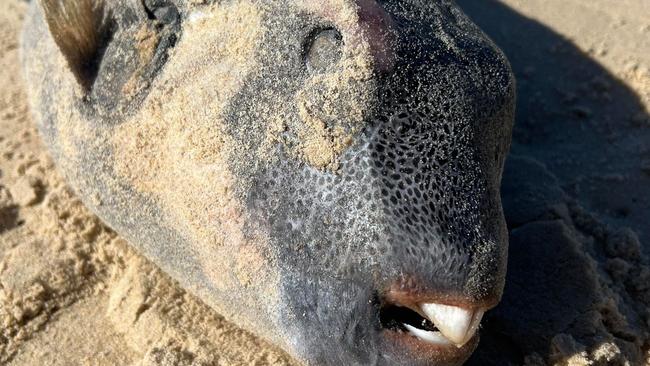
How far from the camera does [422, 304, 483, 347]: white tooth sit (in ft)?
5.28

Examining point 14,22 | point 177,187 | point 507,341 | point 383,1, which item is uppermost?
point 383,1

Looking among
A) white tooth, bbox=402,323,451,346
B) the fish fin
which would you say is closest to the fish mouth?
white tooth, bbox=402,323,451,346

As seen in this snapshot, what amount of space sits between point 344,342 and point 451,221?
401 mm

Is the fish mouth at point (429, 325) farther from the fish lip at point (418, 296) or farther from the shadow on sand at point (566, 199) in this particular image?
the shadow on sand at point (566, 199)

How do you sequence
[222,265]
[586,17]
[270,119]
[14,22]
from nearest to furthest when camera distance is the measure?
[270,119] < [222,265] < [586,17] < [14,22]

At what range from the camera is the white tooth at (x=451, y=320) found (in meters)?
1.61

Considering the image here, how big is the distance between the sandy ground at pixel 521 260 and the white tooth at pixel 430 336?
1.65ft

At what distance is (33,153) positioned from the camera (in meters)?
2.96

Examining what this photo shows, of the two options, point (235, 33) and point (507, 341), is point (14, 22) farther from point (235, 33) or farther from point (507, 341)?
point (507, 341)

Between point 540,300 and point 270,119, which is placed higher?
point 270,119

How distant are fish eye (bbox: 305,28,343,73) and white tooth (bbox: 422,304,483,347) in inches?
26.4

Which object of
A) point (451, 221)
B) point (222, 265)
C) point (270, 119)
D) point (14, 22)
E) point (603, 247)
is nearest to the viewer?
point (451, 221)

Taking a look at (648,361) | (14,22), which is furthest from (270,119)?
(14,22)

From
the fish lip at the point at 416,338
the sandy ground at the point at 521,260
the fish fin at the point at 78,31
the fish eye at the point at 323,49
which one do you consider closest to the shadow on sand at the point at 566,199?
the sandy ground at the point at 521,260
